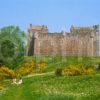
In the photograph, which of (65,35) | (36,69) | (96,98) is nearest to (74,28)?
(65,35)

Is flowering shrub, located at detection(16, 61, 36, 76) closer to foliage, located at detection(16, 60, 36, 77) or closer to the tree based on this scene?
foliage, located at detection(16, 60, 36, 77)

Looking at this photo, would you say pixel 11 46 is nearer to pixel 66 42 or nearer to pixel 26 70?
pixel 26 70

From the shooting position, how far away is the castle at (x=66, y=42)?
324 ft

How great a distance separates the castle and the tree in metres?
9.02

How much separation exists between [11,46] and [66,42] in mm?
22066

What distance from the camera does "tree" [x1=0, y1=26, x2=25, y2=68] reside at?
7587 cm

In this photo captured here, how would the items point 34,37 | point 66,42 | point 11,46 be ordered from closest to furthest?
point 11,46, point 66,42, point 34,37

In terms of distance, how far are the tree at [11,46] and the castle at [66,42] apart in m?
9.02

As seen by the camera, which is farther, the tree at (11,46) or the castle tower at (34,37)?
the castle tower at (34,37)

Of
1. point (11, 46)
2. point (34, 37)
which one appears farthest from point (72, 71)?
point (34, 37)

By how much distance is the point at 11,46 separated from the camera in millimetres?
80312

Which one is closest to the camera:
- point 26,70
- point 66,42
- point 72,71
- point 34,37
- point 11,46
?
point 72,71

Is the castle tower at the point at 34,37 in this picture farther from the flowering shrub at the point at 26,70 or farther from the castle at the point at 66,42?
the flowering shrub at the point at 26,70

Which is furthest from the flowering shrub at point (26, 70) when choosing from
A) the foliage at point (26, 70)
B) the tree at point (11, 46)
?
the tree at point (11, 46)
